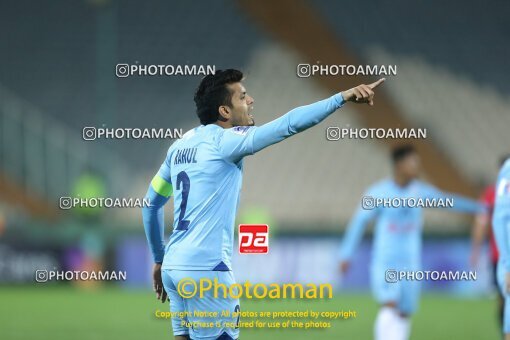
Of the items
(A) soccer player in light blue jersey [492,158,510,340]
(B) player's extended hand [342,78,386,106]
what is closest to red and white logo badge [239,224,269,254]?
(A) soccer player in light blue jersey [492,158,510,340]

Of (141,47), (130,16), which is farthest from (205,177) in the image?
(130,16)

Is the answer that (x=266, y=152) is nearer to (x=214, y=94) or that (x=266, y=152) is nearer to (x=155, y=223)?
(x=155, y=223)

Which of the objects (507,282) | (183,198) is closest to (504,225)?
(507,282)

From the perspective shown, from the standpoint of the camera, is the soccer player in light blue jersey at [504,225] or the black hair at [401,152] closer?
the soccer player in light blue jersey at [504,225]

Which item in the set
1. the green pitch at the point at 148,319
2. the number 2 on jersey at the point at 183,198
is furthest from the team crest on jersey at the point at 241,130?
the green pitch at the point at 148,319

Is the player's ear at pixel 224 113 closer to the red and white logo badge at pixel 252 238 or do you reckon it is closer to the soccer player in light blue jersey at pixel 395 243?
the red and white logo badge at pixel 252 238

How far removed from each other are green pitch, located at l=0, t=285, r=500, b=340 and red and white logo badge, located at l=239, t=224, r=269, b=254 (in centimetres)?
66

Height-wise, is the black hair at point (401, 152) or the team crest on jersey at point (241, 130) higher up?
the black hair at point (401, 152)

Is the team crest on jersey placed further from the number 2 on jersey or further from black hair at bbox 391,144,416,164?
black hair at bbox 391,144,416,164

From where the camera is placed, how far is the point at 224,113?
4539 millimetres

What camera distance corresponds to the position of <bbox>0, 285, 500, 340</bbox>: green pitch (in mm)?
9383

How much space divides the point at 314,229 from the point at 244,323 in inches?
288

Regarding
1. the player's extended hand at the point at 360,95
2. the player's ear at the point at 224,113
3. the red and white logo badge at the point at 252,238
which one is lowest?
the red and white logo badge at the point at 252,238

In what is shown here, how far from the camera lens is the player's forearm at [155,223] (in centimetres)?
485
